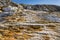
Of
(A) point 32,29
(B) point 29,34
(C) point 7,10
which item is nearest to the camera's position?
(B) point 29,34

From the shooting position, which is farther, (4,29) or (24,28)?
(24,28)

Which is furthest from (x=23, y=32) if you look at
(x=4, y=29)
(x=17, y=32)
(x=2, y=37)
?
(x=2, y=37)

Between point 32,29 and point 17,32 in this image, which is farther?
point 32,29

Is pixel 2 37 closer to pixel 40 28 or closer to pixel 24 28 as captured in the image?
pixel 24 28

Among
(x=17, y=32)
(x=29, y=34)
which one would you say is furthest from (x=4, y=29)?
(x=29, y=34)

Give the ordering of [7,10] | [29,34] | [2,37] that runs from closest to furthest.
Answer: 1. [2,37]
2. [29,34]
3. [7,10]

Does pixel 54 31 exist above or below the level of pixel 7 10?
below

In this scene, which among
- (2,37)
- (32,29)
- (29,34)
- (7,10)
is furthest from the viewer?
(7,10)

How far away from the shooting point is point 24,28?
9984 mm

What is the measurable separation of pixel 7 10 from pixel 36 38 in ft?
16.8

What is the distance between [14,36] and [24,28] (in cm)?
167

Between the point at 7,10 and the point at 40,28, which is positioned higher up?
the point at 7,10

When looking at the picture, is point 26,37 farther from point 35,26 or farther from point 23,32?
point 35,26

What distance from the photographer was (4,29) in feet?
30.5
